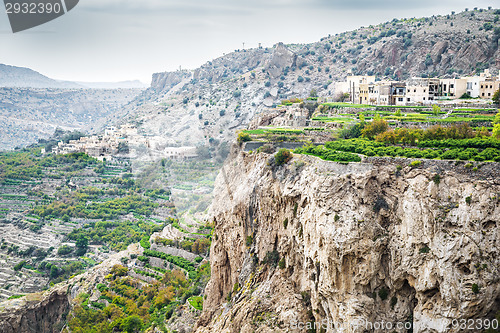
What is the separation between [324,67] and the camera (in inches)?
3388

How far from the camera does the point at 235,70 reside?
111625mm

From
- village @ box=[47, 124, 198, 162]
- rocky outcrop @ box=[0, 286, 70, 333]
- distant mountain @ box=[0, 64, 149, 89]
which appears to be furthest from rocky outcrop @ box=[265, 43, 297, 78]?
rocky outcrop @ box=[0, 286, 70, 333]

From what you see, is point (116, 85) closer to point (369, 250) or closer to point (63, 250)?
point (63, 250)

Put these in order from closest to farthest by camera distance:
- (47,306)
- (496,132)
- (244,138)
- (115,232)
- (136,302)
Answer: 1. (496,132)
2. (244,138)
3. (136,302)
4. (47,306)
5. (115,232)

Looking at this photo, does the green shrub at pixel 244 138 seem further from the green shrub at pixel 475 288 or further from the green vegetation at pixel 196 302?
the green shrub at pixel 475 288

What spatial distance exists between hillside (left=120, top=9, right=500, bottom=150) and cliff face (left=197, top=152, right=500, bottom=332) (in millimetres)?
36187

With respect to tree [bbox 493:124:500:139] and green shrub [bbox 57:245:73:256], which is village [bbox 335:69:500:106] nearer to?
tree [bbox 493:124:500:139]

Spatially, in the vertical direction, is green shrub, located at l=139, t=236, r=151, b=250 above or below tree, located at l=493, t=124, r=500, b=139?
below

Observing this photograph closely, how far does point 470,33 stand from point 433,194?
55377 millimetres

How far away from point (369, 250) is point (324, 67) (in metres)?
72.4

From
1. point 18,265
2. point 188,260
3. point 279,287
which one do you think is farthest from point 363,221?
point 18,265

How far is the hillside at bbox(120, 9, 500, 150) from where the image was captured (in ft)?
207

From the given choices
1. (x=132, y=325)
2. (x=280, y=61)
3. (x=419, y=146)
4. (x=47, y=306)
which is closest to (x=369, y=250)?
(x=419, y=146)

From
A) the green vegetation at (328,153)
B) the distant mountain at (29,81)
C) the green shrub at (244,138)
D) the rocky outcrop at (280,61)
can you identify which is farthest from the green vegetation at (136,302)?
the distant mountain at (29,81)
